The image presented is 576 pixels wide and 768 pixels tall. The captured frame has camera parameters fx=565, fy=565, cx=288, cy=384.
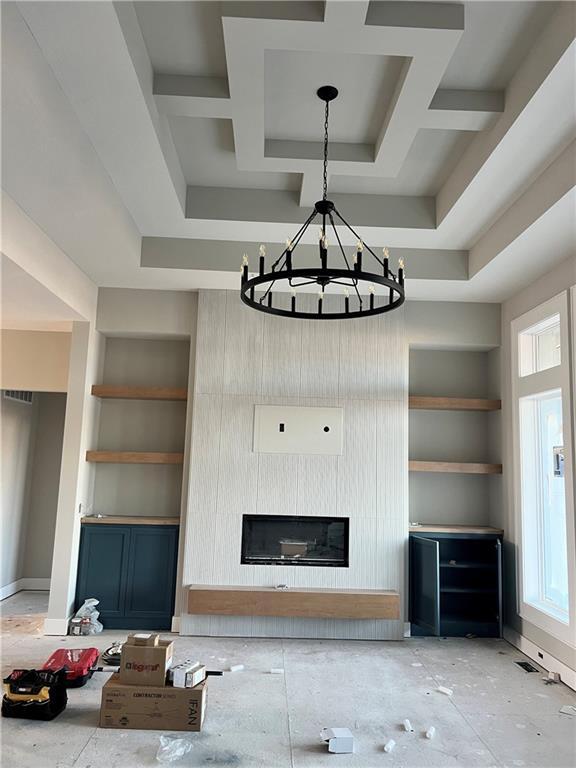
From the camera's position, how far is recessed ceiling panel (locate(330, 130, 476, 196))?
362cm

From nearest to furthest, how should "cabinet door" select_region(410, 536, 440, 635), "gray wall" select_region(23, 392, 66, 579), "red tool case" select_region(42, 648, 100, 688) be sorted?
1. "red tool case" select_region(42, 648, 100, 688)
2. "cabinet door" select_region(410, 536, 440, 635)
3. "gray wall" select_region(23, 392, 66, 579)

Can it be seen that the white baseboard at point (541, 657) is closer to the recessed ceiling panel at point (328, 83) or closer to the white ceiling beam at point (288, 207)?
the white ceiling beam at point (288, 207)

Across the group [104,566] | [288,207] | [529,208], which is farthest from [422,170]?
[104,566]

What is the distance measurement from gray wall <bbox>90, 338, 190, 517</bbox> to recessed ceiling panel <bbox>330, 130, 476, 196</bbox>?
2.47m

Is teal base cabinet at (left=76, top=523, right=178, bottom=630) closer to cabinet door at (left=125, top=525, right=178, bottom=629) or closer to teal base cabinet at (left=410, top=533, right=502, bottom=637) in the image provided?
cabinet door at (left=125, top=525, right=178, bottom=629)

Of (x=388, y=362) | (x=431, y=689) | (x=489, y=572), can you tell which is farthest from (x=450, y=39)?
(x=489, y=572)

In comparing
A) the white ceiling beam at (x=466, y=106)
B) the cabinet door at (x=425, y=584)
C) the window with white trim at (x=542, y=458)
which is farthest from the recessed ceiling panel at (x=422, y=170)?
the cabinet door at (x=425, y=584)

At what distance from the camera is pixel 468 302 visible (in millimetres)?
5520

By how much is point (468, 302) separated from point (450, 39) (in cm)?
320

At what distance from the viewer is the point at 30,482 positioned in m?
6.55

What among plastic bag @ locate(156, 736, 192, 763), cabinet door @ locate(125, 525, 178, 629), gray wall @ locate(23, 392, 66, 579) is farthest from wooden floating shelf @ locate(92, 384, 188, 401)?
plastic bag @ locate(156, 736, 192, 763)

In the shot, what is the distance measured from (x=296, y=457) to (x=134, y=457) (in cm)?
151

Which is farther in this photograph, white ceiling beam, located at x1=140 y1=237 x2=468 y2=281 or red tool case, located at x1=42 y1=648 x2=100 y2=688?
white ceiling beam, located at x1=140 y1=237 x2=468 y2=281

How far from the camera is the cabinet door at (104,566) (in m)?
5.12
